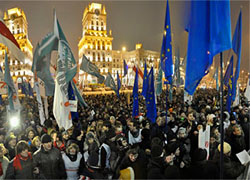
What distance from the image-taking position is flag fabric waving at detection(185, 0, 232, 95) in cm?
239

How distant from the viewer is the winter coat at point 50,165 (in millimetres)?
3057

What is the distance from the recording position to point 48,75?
517cm

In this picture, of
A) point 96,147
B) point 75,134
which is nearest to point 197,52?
point 96,147

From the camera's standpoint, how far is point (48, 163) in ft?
10.2

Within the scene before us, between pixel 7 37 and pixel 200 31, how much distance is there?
5.08 meters

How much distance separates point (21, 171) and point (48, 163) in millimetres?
409

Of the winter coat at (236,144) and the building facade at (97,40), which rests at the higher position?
the building facade at (97,40)

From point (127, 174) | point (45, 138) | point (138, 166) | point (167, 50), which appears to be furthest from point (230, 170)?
point (167, 50)

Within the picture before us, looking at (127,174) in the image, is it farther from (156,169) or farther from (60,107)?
(60,107)

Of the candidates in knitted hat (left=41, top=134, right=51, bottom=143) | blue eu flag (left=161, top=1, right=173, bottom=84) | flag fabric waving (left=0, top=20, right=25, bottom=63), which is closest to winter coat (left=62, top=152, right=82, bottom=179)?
knitted hat (left=41, top=134, right=51, bottom=143)

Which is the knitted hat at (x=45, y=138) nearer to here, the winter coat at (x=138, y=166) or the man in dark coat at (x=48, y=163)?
the man in dark coat at (x=48, y=163)

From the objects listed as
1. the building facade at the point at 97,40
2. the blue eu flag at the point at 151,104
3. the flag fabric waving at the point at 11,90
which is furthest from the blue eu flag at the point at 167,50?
the building facade at the point at 97,40

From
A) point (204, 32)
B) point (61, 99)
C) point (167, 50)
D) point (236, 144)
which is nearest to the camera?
point (204, 32)

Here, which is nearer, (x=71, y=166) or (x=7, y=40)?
(x=71, y=166)
